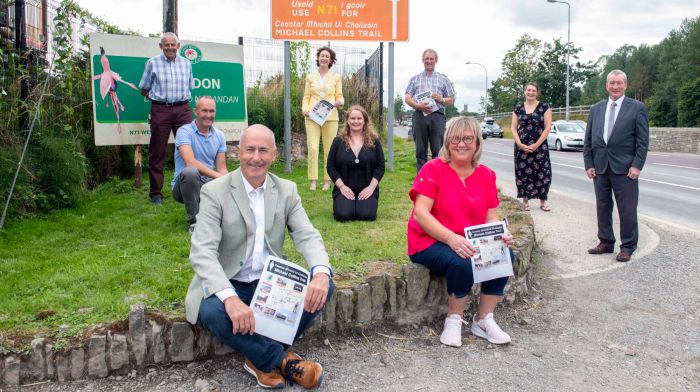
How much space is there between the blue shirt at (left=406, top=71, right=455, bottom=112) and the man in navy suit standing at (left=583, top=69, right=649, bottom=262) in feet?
9.05

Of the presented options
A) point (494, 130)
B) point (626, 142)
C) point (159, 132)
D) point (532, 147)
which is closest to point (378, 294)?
point (626, 142)

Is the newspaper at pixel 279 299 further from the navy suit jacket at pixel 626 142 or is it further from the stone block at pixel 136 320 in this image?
the navy suit jacket at pixel 626 142

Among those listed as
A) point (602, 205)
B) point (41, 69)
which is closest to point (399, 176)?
point (602, 205)

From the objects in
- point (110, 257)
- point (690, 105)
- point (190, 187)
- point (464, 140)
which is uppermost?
point (690, 105)

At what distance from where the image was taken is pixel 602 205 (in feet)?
19.5

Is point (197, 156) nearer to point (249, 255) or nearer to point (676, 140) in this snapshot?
point (249, 255)

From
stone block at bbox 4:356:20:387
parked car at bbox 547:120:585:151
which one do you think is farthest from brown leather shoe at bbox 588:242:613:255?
parked car at bbox 547:120:585:151

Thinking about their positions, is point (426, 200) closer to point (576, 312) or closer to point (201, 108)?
point (576, 312)

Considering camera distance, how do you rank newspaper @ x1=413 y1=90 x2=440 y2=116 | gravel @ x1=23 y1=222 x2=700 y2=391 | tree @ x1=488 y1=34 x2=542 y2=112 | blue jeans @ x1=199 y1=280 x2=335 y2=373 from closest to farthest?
blue jeans @ x1=199 y1=280 x2=335 y2=373 → gravel @ x1=23 y1=222 x2=700 y2=391 → newspaper @ x1=413 y1=90 x2=440 y2=116 → tree @ x1=488 y1=34 x2=542 y2=112

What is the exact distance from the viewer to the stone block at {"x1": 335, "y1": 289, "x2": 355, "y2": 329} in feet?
12.2

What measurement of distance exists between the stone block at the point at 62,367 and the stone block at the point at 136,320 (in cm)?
34

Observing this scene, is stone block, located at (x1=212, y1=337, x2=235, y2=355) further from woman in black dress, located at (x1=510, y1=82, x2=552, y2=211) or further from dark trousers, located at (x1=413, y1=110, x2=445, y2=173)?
woman in black dress, located at (x1=510, y1=82, x2=552, y2=211)

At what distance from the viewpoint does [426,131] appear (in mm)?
8523

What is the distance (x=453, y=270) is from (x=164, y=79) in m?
4.87
